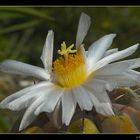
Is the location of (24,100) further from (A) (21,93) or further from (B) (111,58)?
(B) (111,58)

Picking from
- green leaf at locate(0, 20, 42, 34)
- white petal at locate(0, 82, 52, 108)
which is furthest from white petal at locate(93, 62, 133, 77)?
green leaf at locate(0, 20, 42, 34)

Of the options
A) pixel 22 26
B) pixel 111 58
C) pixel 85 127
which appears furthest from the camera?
pixel 22 26

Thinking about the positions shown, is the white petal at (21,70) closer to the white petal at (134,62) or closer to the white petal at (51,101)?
the white petal at (51,101)

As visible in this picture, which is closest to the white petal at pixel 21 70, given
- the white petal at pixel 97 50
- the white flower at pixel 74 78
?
the white flower at pixel 74 78

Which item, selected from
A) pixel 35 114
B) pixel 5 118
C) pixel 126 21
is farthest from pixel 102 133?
pixel 126 21

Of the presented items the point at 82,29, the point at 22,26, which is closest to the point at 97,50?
the point at 82,29
